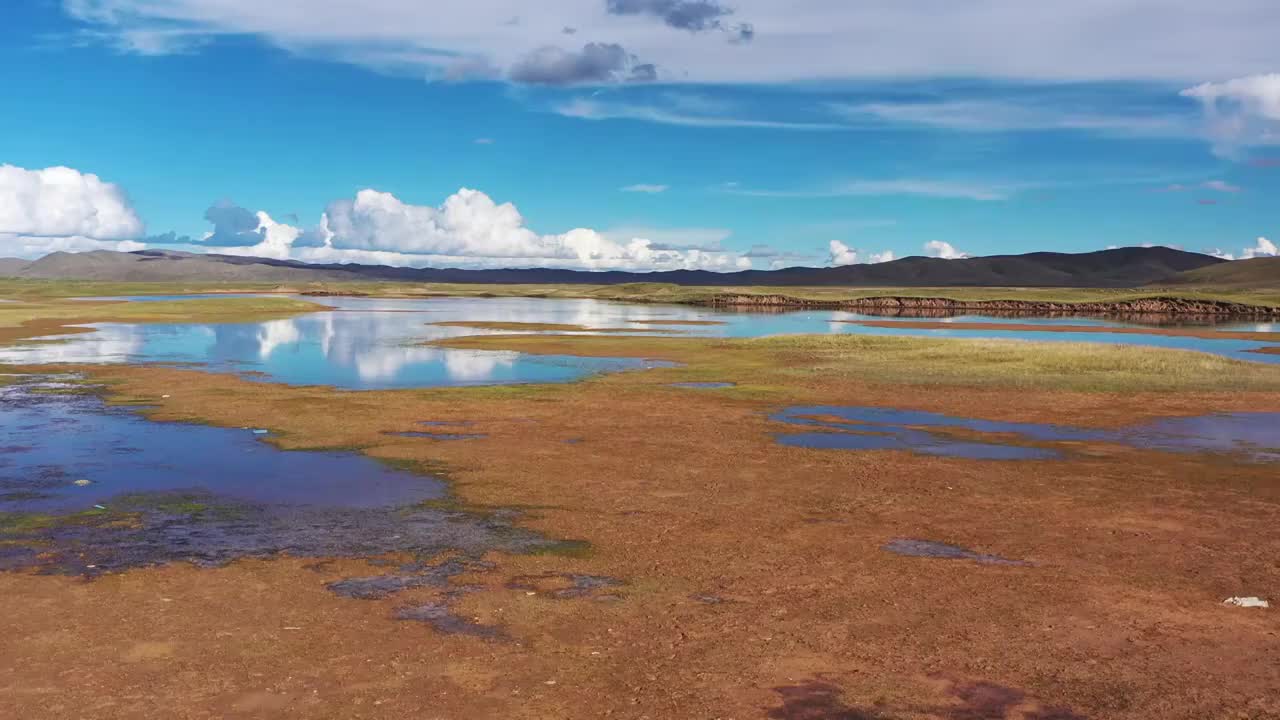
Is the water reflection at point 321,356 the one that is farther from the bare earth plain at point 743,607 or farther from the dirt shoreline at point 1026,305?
the dirt shoreline at point 1026,305

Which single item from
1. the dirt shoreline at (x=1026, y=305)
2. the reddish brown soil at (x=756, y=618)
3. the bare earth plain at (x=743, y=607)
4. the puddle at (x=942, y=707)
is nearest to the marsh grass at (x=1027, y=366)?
the bare earth plain at (x=743, y=607)

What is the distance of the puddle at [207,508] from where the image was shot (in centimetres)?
1462

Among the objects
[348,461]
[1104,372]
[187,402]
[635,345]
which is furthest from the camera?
[635,345]

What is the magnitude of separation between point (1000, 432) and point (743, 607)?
686 inches

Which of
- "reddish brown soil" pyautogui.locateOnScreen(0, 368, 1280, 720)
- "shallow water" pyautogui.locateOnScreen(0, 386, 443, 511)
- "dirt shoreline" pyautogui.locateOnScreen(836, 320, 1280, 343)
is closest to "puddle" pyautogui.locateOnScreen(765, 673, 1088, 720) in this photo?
"reddish brown soil" pyautogui.locateOnScreen(0, 368, 1280, 720)

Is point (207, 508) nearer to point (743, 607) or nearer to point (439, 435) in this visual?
point (439, 435)

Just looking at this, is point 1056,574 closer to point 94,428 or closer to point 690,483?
point 690,483

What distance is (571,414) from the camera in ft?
97.5

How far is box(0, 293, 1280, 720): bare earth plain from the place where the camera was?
9711 mm

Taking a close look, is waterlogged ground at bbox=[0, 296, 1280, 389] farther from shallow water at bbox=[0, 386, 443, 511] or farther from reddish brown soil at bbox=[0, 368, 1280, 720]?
reddish brown soil at bbox=[0, 368, 1280, 720]

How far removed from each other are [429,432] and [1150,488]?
17.8 meters

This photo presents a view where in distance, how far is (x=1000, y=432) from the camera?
27.2 meters

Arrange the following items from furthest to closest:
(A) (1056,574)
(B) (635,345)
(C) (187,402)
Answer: (B) (635,345) → (C) (187,402) → (A) (1056,574)

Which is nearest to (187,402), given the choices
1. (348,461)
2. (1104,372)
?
(348,461)
